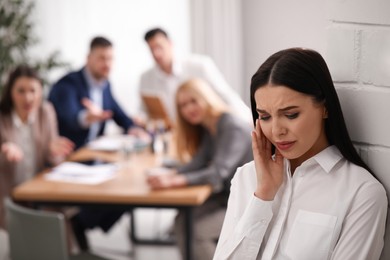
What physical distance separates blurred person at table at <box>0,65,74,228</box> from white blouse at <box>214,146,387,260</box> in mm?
2815

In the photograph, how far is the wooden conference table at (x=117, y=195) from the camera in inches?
146

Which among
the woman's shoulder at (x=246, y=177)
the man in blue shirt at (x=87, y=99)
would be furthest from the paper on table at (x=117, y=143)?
the woman's shoulder at (x=246, y=177)

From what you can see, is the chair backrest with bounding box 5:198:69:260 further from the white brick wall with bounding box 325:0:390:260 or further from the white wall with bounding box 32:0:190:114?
the white wall with bounding box 32:0:190:114

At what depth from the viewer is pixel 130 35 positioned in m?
7.27

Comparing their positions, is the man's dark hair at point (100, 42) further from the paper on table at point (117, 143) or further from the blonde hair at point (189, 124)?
the blonde hair at point (189, 124)

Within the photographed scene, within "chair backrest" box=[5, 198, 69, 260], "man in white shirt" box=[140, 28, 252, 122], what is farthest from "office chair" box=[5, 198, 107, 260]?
"man in white shirt" box=[140, 28, 252, 122]

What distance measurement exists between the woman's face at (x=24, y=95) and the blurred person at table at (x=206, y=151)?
982 millimetres

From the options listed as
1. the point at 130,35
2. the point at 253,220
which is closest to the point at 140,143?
the point at 130,35

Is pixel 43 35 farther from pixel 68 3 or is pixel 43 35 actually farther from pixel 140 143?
pixel 140 143

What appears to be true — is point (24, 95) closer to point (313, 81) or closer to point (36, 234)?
point (36, 234)

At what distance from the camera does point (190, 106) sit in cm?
384

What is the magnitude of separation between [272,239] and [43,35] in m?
6.05

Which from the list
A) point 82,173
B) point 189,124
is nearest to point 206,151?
point 189,124

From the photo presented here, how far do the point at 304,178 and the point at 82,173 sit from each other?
2.61 m
